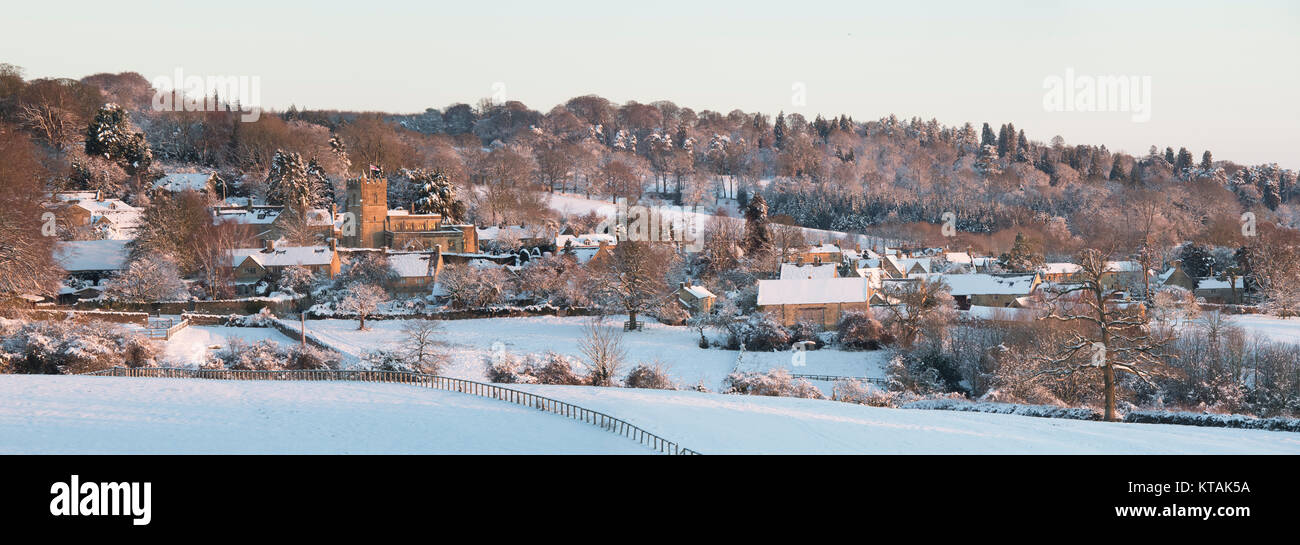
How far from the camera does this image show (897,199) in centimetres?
11244

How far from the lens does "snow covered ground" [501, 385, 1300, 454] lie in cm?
1833

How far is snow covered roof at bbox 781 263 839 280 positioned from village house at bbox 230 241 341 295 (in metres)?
25.6

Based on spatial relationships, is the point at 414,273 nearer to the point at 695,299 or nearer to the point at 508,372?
the point at 695,299

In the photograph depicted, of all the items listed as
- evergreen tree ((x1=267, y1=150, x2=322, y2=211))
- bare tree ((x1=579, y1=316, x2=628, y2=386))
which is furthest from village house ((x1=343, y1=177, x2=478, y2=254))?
bare tree ((x1=579, y1=316, x2=628, y2=386))

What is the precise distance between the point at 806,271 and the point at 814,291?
20.1 feet

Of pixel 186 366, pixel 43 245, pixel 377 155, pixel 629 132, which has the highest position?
pixel 629 132

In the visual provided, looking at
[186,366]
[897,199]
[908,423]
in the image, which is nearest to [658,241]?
[186,366]

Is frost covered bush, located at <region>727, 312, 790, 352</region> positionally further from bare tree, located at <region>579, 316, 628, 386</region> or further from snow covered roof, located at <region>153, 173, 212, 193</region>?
snow covered roof, located at <region>153, 173, 212, 193</region>

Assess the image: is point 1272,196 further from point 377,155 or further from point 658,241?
point 377,155

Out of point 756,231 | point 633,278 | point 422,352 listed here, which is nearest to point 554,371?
point 422,352

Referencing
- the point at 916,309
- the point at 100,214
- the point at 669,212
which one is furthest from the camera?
the point at 669,212

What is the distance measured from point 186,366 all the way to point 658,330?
21.3 metres

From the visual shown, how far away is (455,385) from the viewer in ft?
88.8

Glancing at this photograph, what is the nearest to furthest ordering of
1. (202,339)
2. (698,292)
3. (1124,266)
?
1. (202,339)
2. (698,292)
3. (1124,266)
